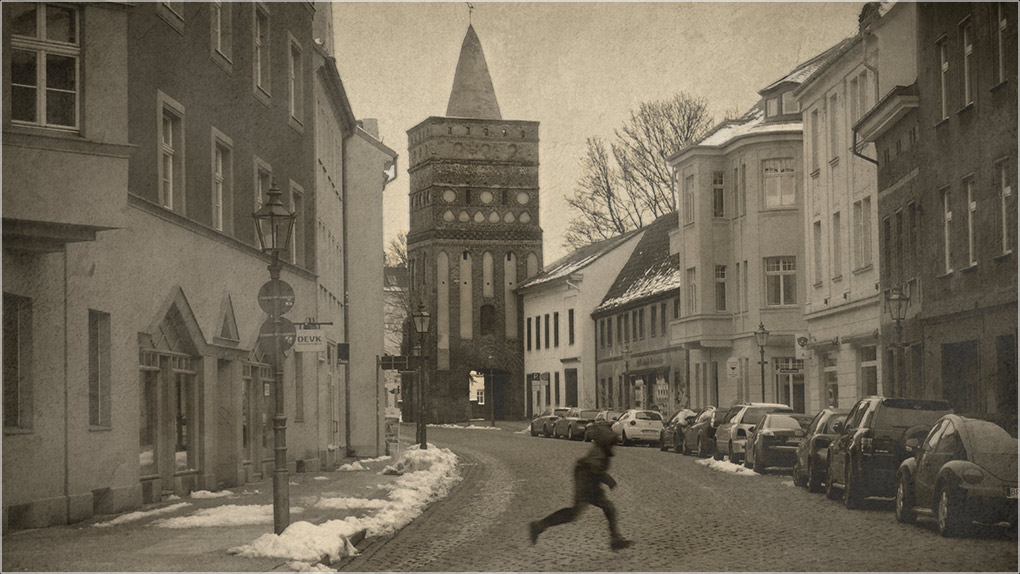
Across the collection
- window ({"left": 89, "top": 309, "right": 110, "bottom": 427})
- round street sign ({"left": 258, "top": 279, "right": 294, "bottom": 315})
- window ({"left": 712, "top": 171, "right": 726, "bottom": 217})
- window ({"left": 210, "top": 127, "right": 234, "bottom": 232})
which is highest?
window ({"left": 712, "top": 171, "right": 726, "bottom": 217})

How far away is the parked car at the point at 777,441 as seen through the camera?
96.1 ft

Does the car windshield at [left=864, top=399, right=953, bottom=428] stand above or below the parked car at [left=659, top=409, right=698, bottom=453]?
above

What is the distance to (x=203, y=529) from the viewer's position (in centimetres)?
1706

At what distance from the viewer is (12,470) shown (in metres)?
16.8

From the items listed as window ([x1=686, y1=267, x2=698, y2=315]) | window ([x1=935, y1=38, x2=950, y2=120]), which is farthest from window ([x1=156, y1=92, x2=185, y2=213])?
window ([x1=686, y1=267, x2=698, y2=315])

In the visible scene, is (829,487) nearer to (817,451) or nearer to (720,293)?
(817,451)

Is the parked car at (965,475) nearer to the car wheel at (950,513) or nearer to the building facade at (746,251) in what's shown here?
the car wheel at (950,513)

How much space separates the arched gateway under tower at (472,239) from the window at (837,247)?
162 ft

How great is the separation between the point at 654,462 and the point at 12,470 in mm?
21125

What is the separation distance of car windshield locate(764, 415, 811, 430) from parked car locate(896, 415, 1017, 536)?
12256 mm

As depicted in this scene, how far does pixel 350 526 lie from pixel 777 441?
49.4 feet

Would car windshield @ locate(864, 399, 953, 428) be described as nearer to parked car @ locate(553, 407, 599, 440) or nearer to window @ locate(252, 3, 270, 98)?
window @ locate(252, 3, 270, 98)

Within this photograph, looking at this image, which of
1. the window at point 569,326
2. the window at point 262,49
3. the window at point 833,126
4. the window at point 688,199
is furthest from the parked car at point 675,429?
the window at point 569,326

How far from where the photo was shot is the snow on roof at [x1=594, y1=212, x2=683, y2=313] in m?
69.4
